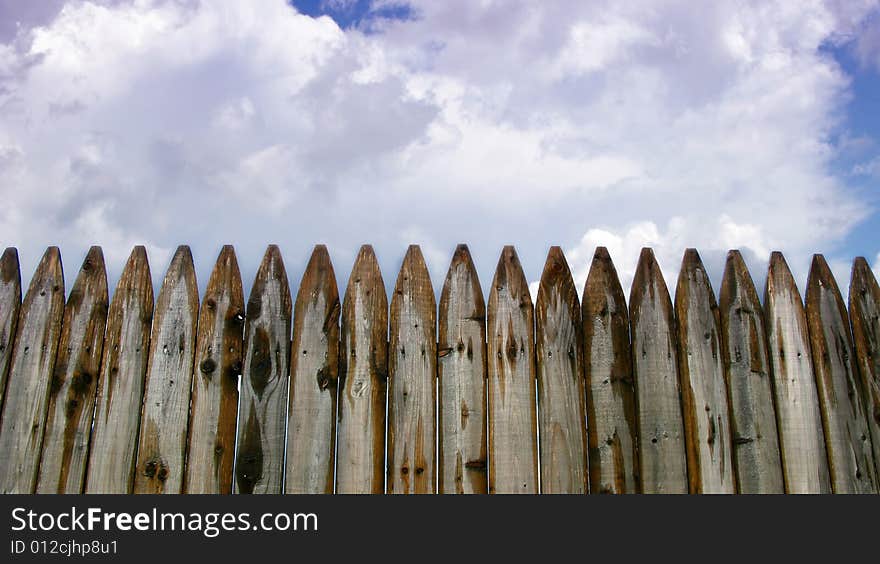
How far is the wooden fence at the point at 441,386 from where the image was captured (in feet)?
10.9

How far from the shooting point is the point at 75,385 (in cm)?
352

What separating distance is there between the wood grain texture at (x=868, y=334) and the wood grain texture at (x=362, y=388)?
246cm

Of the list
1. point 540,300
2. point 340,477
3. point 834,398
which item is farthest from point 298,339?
point 834,398

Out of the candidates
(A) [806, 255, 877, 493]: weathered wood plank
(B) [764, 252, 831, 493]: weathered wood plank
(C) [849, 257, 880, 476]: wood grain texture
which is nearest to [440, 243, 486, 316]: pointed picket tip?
(B) [764, 252, 831, 493]: weathered wood plank

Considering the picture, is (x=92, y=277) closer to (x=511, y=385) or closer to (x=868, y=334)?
(x=511, y=385)

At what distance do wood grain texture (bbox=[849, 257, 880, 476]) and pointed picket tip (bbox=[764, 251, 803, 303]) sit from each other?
1.12ft

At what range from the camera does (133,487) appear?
3379mm

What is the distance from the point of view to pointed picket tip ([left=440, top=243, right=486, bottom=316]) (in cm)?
351

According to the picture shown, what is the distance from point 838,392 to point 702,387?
2.41ft

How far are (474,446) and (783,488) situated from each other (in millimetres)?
1528

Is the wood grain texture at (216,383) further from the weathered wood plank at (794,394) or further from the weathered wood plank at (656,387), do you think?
the weathered wood plank at (794,394)

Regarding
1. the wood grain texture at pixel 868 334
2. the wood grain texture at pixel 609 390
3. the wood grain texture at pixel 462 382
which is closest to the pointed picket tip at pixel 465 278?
the wood grain texture at pixel 462 382

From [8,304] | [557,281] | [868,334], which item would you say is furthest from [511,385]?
[8,304]

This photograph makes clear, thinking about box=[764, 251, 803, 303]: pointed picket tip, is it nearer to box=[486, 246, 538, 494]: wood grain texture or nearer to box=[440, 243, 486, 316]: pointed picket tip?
box=[486, 246, 538, 494]: wood grain texture
